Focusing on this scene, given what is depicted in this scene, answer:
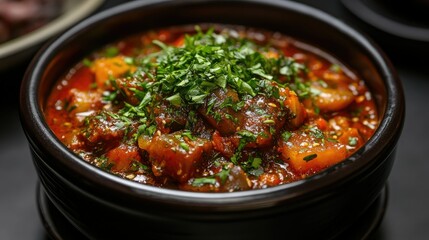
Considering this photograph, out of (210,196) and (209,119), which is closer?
(210,196)

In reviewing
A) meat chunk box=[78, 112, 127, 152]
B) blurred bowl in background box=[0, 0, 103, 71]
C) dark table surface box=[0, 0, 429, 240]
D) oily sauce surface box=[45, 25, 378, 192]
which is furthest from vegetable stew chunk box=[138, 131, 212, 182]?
blurred bowl in background box=[0, 0, 103, 71]

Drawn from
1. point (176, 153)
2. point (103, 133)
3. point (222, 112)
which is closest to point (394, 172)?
point (222, 112)

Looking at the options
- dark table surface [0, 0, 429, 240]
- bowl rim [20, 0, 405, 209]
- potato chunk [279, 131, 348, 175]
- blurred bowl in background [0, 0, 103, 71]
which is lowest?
dark table surface [0, 0, 429, 240]

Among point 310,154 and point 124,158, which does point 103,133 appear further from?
point 310,154

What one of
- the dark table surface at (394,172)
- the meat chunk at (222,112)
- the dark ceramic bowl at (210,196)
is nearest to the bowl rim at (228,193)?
the dark ceramic bowl at (210,196)

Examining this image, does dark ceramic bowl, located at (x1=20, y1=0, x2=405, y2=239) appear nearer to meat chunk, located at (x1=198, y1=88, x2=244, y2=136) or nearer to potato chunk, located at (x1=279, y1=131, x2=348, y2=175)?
potato chunk, located at (x1=279, y1=131, x2=348, y2=175)

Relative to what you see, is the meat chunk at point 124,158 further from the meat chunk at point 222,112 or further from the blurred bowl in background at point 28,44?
the blurred bowl in background at point 28,44
